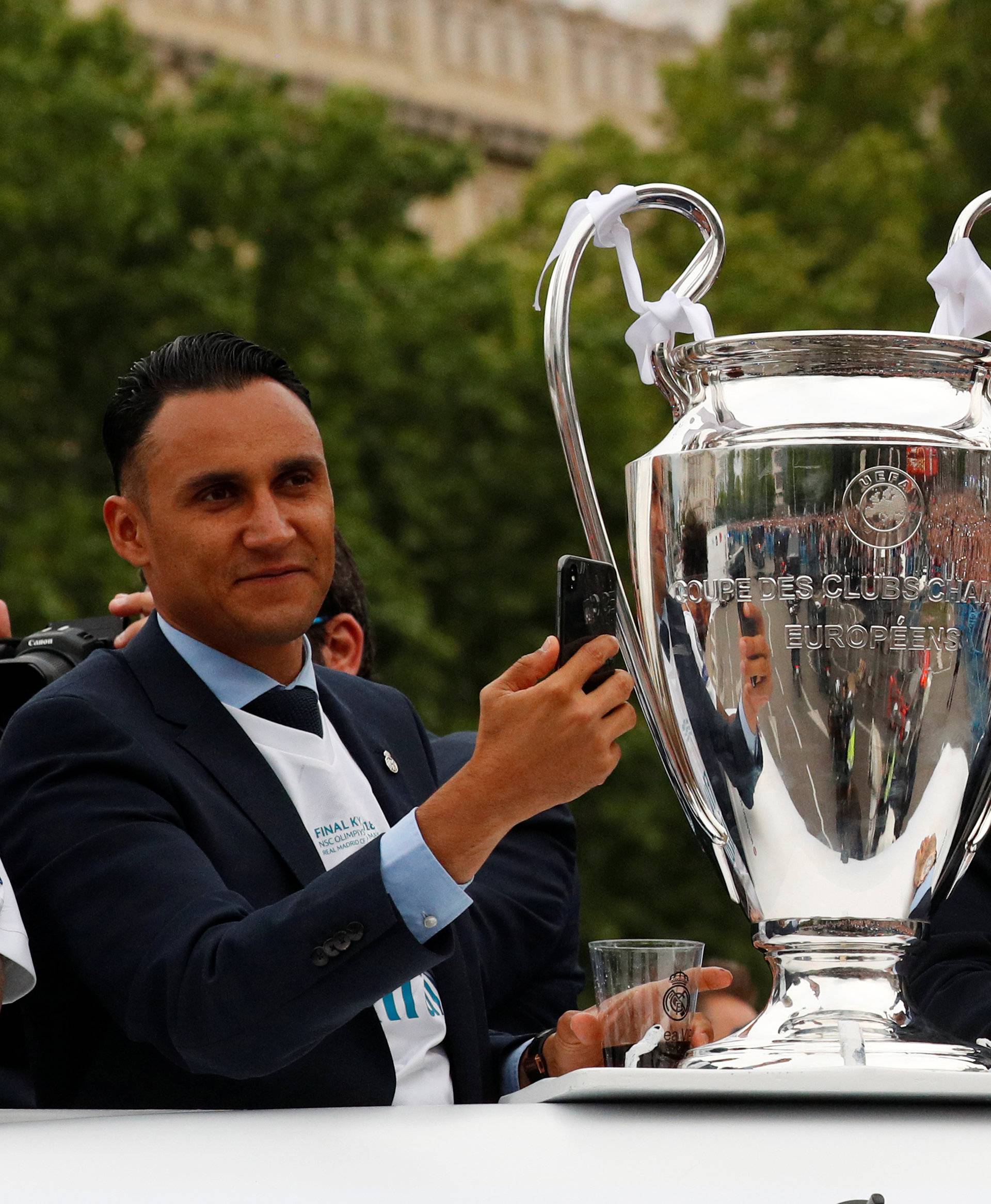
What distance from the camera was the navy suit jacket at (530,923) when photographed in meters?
2.36

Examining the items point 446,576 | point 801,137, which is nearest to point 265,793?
point 446,576

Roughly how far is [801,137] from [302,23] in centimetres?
765

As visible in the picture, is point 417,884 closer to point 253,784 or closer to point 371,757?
point 253,784

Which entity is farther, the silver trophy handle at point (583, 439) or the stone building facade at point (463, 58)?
the stone building facade at point (463, 58)

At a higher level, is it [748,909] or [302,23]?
[302,23]

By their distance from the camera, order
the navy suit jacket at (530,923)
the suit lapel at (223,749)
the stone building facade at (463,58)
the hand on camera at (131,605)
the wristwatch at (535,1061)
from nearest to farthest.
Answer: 1. the suit lapel at (223,749)
2. the wristwatch at (535,1061)
3. the navy suit jacket at (530,923)
4. the hand on camera at (131,605)
5. the stone building facade at (463,58)

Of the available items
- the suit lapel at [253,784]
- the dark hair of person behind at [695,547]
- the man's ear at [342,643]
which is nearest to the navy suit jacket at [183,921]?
the suit lapel at [253,784]

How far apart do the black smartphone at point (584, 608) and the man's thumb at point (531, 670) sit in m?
0.01

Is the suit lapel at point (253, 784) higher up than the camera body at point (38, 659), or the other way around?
the camera body at point (38, 659)

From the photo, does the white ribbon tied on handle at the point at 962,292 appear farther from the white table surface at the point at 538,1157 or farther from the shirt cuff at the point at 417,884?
the white table surface at the point at 538,1157

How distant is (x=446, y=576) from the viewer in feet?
42.2

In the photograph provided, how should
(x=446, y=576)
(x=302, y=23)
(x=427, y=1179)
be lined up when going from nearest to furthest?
(x=427, y=1179) < (x=446, y=576) < (x=302, y=23)

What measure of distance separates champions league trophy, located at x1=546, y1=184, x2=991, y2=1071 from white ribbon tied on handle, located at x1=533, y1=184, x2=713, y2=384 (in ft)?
0.32

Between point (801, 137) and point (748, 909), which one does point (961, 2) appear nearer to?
point (801, 137)
